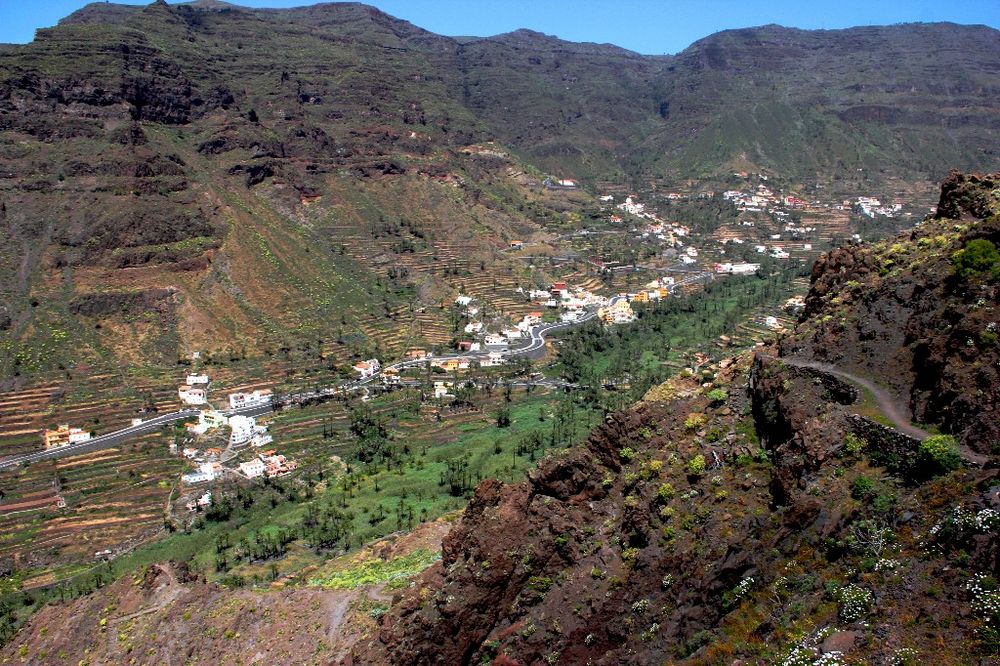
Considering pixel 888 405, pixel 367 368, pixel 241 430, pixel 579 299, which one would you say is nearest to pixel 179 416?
pixel 241 430

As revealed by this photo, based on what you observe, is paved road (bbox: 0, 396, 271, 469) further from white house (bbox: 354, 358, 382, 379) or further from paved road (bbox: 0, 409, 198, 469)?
white house (bbox: 354, 358, 382, 379)

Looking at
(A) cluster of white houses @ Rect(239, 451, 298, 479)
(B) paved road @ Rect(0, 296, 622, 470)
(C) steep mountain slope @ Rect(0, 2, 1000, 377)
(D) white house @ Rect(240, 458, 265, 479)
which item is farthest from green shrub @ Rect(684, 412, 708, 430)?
(C) steep mountain slope @ Rect(0, 2, 1000, 377)

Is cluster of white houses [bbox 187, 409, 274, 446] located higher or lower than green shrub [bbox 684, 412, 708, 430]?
lower

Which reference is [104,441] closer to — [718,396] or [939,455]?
[718,396]

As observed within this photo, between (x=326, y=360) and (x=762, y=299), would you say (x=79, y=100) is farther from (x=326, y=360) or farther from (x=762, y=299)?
(x=762, y=299)

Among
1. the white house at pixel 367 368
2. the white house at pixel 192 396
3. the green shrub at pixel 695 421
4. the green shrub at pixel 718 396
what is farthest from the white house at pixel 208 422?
the green shrub at pixel 718 396

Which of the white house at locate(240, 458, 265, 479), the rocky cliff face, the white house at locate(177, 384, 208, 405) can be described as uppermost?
the rocky cliff face

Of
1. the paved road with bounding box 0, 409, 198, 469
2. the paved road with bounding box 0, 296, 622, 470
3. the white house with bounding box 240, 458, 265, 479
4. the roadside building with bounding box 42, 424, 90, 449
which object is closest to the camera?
the paved road with bounding box 0, 409, 198, 469
